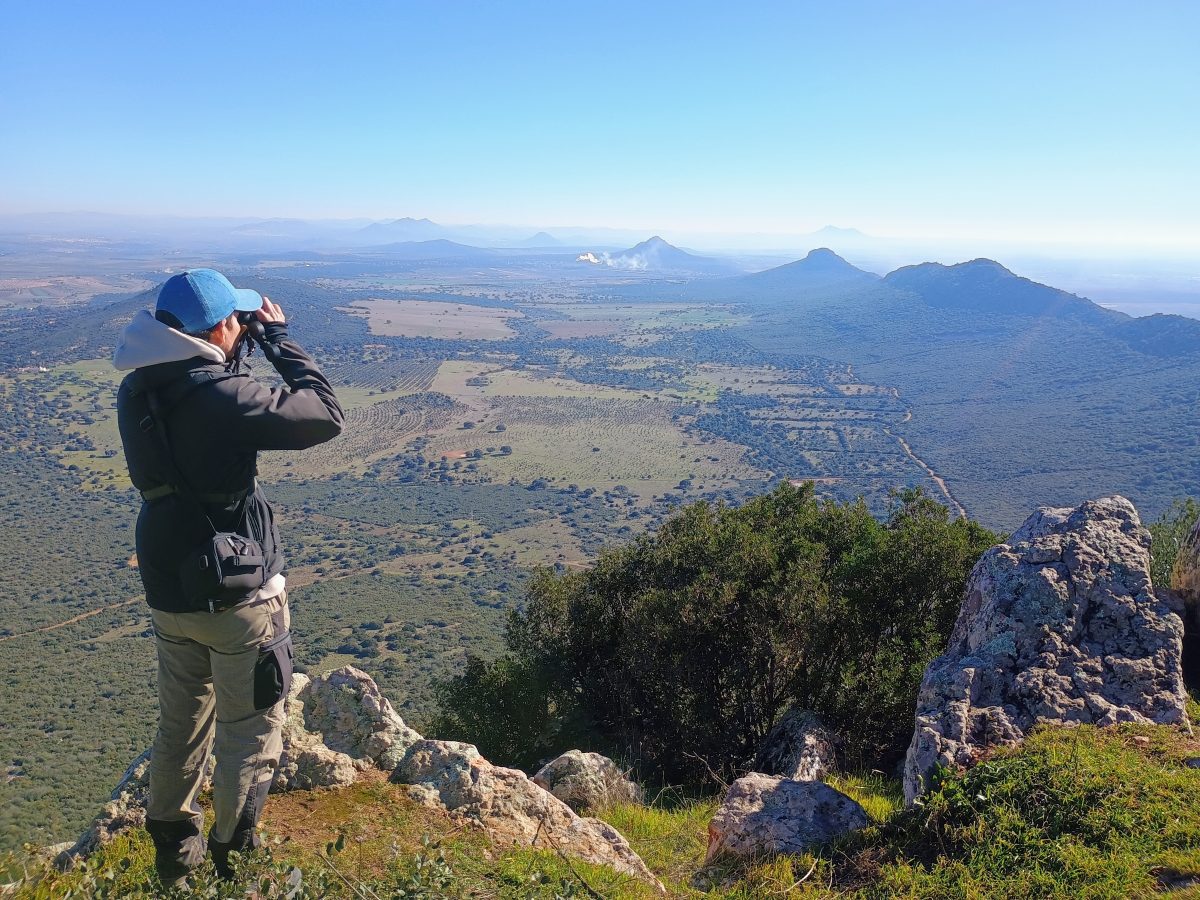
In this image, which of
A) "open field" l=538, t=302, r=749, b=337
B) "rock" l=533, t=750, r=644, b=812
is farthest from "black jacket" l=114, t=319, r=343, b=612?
"open field" l=538, t=302, r=749, b=337

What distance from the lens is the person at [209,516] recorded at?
2.63m

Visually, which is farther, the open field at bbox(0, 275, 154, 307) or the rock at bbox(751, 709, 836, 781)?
the open field at bbox(0, 275, 154, 307)

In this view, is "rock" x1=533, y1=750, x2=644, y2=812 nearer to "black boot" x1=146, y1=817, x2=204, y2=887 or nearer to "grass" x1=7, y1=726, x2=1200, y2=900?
"grass" x1=7, y1=726, x2=1200, y2=900

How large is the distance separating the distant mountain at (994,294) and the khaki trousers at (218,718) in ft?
535

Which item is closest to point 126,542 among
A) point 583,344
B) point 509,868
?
point 509,868

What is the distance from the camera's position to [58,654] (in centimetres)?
2970

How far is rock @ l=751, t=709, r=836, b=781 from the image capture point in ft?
19.0

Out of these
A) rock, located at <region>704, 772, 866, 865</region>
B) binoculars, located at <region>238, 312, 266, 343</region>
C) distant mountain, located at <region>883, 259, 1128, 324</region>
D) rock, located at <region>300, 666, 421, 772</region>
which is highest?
distant mountain, located at <region>883, 259, 1128, 324</region>

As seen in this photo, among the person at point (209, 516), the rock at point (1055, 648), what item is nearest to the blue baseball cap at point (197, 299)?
the person at point (209, 516)

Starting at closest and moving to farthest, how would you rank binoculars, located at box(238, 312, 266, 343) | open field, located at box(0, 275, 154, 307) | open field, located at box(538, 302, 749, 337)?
binoculars, located at box(238, 312, 266, 343)
open field, located at box(0, 275, 154, 307)
open field, located at box(538, 302, 749, 337)

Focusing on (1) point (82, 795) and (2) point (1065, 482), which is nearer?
(1) point (82, 795)

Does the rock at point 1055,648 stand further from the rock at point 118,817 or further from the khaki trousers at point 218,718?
the rock at point 118,817

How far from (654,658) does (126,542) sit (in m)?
51.0

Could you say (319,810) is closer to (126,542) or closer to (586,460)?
(126,542)
